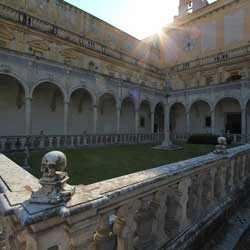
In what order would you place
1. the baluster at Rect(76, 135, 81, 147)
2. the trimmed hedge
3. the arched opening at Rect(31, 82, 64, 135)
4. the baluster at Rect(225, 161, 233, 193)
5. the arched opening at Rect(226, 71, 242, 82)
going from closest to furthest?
the baluster at Rect(225, 161, 233, 193), the baluster at Rect(76, 135, 81, 147), the arched opening at Rect(31, 82, 64, 135), the trimmed hedge, the arched opening at Rect(226, 71, 242, 82)

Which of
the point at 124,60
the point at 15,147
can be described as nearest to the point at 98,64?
the point at 124,60

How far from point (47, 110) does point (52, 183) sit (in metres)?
16.8

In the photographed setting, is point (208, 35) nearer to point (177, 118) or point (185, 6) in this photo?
point (185, 6)

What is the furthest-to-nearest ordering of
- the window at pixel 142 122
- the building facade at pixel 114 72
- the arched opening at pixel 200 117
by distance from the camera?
the window at pixel 142 122 < the arched opening at pixel 200 117 < the building facade at pixel 114 72

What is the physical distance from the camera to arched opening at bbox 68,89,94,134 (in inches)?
727

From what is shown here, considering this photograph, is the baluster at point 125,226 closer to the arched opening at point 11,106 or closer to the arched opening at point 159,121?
the arched opening at point 11,106

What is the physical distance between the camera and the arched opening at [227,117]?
73.9 feet

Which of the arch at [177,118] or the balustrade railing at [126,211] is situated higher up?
the arch at [177,118]

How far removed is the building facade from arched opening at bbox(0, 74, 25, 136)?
0.07m

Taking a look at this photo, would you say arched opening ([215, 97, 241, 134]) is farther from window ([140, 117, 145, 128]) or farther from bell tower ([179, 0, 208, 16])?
bell tower ([179, 0, 208, 16])

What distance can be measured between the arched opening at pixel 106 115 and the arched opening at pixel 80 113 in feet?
4.47

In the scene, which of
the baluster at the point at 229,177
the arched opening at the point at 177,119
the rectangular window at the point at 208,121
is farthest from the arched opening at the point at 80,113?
the baluster at the point at 229,177

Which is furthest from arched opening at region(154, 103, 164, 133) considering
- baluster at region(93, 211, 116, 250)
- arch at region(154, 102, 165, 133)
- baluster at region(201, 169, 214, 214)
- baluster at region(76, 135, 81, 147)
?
baluster at region(93, 211, 116, 250)

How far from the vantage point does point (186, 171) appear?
2650 mm
